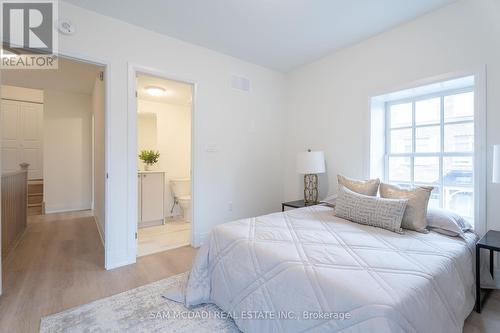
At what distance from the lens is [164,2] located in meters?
2.21

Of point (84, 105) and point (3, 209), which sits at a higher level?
point (84, 105)

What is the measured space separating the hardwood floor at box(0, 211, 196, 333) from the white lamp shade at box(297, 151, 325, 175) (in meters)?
1.78

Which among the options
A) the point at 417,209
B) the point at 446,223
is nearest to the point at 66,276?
the point at 417,209

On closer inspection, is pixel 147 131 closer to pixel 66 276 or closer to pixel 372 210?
pixel 66 276

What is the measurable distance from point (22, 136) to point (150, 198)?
4378 millimetres

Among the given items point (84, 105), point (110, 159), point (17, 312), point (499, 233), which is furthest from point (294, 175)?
point (84, 105)

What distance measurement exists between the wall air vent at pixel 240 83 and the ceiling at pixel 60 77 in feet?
6.50

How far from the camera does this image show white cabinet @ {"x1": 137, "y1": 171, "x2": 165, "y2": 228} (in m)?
3.94

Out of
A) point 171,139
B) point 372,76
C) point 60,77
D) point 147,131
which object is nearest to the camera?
point 372,76

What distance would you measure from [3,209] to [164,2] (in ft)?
9.38

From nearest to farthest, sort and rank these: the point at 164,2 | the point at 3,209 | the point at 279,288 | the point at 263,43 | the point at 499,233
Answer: the point at 279,288 → the point at 499,233 → the point at 164,2 → the point at 3,209 → the point at 263,43

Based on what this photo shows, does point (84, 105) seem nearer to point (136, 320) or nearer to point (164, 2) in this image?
point (164, 2)

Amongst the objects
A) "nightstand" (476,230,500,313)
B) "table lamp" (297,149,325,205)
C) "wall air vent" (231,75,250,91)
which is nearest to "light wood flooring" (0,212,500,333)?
"nightstand" (476,230,500,313)

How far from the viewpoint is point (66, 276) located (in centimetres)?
227
